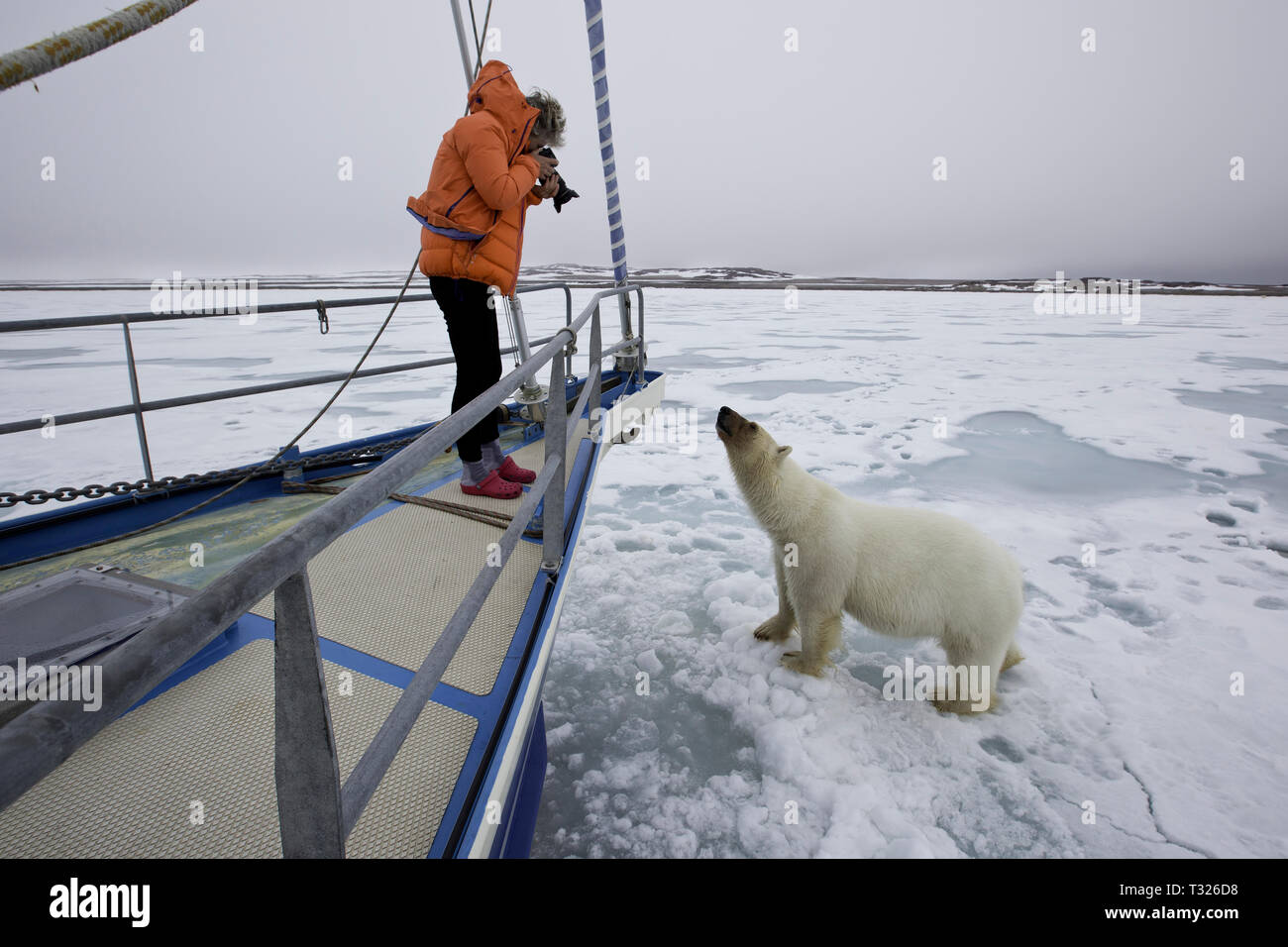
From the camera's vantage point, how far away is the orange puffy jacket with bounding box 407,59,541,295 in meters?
2.57

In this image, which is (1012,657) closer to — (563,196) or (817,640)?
(817,640)

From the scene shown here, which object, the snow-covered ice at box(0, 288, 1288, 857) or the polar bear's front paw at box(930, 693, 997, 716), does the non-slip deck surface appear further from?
the polar bear's front paw at box(930, 693, 997, 716)

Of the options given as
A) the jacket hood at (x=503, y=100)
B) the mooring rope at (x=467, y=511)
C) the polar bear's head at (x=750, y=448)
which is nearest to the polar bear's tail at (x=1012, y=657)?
the polar bear's head at (x=750, y=448)

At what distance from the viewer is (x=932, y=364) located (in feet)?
40.4

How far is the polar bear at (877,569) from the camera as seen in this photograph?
248 centimetres

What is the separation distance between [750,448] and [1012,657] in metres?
1.72

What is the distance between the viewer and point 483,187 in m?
2.61

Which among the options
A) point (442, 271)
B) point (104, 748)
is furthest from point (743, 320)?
point (104, 748)

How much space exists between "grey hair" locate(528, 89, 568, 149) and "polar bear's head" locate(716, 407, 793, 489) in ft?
5.48

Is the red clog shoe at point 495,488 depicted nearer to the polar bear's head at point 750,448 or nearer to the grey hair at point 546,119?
the polar bear's head at point 750,448

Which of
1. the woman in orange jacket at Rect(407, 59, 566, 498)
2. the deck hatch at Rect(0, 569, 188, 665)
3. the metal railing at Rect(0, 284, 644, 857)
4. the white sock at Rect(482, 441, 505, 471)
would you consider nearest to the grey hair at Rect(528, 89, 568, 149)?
the woman in orange jacket at Rect(407, 59, 566, 498)

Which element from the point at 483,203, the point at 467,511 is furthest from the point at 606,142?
the point at 467,511

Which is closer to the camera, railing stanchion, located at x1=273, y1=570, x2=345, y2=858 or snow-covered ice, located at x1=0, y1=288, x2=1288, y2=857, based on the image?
railing stanchion, located at x1=273, y1=570, x2=345, y2=858
